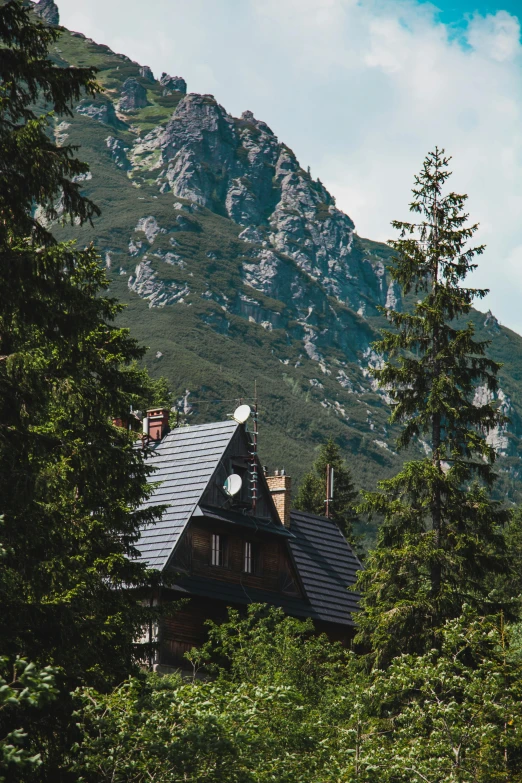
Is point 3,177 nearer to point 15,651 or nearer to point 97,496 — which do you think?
point 15,651

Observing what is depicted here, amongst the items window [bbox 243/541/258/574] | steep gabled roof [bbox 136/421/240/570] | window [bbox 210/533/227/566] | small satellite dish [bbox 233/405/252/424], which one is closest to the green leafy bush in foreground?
steep gabled roof [bbox 136/421/240/570]

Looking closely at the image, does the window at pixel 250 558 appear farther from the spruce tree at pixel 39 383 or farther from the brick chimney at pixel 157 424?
the spruce tree at pixel 39 383

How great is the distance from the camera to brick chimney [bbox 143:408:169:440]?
123 feet

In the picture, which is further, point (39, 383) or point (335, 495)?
point (335, 495)

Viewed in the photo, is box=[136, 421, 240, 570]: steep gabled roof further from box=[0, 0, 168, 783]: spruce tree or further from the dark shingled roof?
box=[0, 0, 168, 783]: spruce tree

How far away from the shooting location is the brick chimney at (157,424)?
37.6 metres

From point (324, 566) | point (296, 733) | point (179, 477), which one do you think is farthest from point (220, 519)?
point (296, 733)

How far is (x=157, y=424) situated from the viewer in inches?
1494

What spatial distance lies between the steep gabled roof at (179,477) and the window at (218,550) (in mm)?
1460

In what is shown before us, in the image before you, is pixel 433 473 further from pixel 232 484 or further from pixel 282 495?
pixel 282 495

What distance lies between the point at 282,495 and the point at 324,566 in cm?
297

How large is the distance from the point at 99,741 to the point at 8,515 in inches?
111

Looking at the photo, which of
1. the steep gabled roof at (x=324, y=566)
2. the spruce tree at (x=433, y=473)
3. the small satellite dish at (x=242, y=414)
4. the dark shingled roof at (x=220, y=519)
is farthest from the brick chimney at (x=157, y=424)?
the spruce tree at (x=433, y=473)

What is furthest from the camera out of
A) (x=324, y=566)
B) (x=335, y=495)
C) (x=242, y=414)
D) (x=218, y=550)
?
(x=335, y=495)
